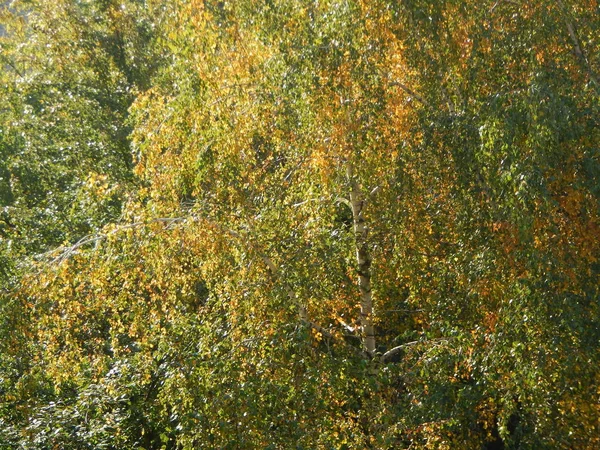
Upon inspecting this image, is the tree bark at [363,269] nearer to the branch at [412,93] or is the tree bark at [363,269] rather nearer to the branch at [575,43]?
the branch at [412,93]

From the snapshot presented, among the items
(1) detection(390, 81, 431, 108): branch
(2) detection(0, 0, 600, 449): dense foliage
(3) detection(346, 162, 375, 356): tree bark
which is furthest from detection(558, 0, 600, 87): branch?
(3) detection(346, 162, 375, 356): tree bark

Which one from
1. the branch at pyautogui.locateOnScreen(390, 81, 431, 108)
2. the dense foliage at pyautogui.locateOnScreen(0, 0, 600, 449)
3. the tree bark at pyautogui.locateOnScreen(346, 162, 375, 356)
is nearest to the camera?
the dense foliage at pyautogui.locateOnScreen(0, 0, 600, 449)

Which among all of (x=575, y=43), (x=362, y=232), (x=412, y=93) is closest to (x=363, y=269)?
(x=362, y=232)

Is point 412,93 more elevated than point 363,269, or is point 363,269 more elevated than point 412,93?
point 412,93

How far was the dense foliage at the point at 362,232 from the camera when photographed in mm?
5957

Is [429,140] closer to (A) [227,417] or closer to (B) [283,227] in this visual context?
(B) [283,227]

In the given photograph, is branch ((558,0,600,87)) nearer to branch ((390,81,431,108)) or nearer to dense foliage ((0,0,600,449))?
dense foliage ((0,0,600,449))

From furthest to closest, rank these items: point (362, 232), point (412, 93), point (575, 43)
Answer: point (362, 232)
point (412, 93)
point (575, 43)

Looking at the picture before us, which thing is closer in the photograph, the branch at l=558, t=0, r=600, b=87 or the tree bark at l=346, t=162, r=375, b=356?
the branch at l=558, t=0, r=600, b=87

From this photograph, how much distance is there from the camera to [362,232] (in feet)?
27.0

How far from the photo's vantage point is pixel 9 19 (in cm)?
1870

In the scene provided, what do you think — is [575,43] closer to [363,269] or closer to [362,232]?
[362,232]

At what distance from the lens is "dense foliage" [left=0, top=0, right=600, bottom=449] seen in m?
5.96

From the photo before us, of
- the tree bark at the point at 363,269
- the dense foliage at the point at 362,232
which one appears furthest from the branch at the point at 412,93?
the tree bark at the point at 363,269
